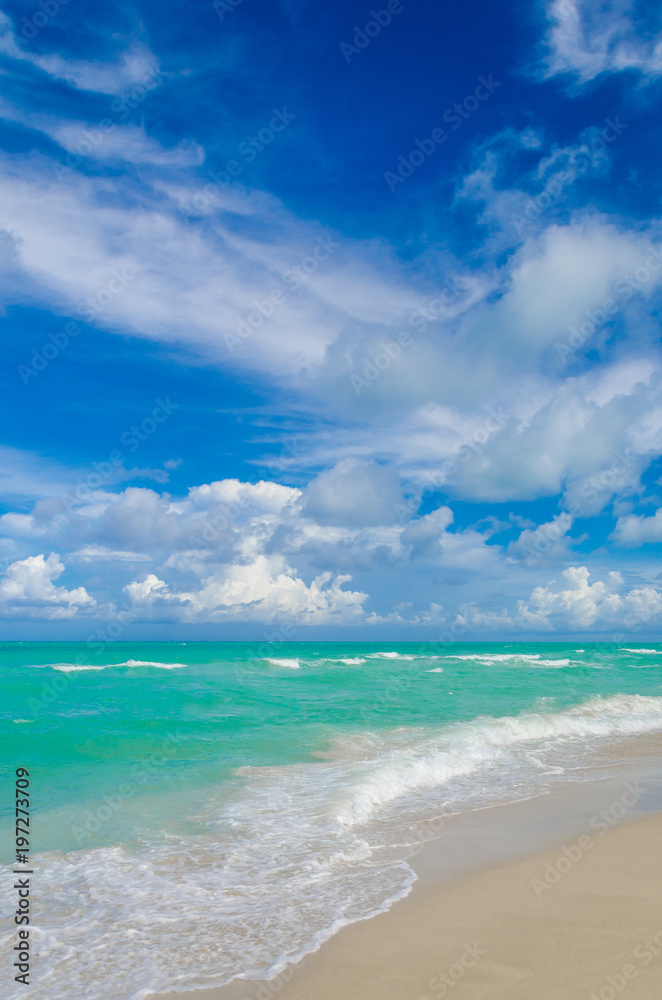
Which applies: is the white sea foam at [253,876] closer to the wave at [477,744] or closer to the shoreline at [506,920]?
the wave at [477,744]

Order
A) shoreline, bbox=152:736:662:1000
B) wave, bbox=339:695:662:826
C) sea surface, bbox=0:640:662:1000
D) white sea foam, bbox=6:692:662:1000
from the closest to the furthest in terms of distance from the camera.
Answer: shoreline, bbox=152:736:662:1000, white sea foam, bbox=6:692:662:1000, sea surface, bbox=0:640:662:1000, wave, bbox=339:695:662:826

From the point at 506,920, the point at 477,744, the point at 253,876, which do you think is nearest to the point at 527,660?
the point at 477,744

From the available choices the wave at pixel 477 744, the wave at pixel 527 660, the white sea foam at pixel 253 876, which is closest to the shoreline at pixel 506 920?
the white sea foam at pixel 253 876

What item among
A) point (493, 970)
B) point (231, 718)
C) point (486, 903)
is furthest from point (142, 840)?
point (231, 718)

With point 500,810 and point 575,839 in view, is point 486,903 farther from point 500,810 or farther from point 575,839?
point 500,810

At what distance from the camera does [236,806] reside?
968 cm

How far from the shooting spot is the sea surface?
Result: 17.3 ft

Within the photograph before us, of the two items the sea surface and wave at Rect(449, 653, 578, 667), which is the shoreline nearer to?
the sea surface

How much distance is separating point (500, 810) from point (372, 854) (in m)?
2.72

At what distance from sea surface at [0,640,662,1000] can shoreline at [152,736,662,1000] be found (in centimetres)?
29

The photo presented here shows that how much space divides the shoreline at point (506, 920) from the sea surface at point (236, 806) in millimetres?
294

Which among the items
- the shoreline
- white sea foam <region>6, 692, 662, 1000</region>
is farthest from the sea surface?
the shoreline

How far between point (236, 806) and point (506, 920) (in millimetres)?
5403

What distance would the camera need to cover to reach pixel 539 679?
34.4 meters
